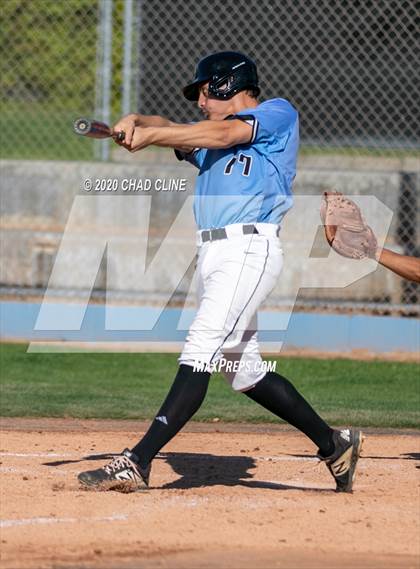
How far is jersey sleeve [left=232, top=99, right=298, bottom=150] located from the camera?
536 cm

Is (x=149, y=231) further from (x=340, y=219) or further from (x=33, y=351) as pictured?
(x=340, y=219)

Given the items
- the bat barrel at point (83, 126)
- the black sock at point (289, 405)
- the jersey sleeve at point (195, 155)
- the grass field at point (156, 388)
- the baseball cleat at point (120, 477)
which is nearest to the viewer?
the bat barrel at point (83, 126)

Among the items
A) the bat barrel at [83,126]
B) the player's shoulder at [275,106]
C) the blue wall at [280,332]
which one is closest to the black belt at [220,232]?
the player's shoulder at [275,106]

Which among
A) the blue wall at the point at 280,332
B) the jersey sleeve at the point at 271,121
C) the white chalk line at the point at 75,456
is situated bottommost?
the blue wall at the point at 280,332

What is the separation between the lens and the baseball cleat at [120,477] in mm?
5285

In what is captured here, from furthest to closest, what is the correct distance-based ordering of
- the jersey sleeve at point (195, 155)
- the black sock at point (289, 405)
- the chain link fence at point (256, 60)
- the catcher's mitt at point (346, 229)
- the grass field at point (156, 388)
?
the chain link fence at point (256, 60)
the grass field at point (156, 388)
the jersey sleeve at point (195, 155)
the black sock at point (289, 405)
the catcher's mitt at point (346, 229)

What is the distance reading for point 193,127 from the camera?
17.0 feet

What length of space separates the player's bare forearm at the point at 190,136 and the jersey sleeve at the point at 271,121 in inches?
5.2

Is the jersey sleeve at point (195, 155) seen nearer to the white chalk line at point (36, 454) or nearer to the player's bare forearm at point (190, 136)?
the player's bare forearm at point (190, 136)

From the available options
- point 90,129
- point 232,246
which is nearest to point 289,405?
point 232,246

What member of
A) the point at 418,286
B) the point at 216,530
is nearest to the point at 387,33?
the point at 418,286

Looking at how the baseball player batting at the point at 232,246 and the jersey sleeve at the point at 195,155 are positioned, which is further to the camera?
the jersey sleeve at the point at 195,155

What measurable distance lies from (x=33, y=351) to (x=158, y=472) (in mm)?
4151

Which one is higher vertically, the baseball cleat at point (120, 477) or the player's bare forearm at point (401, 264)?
the player's bare forearm at point (401, 264)
